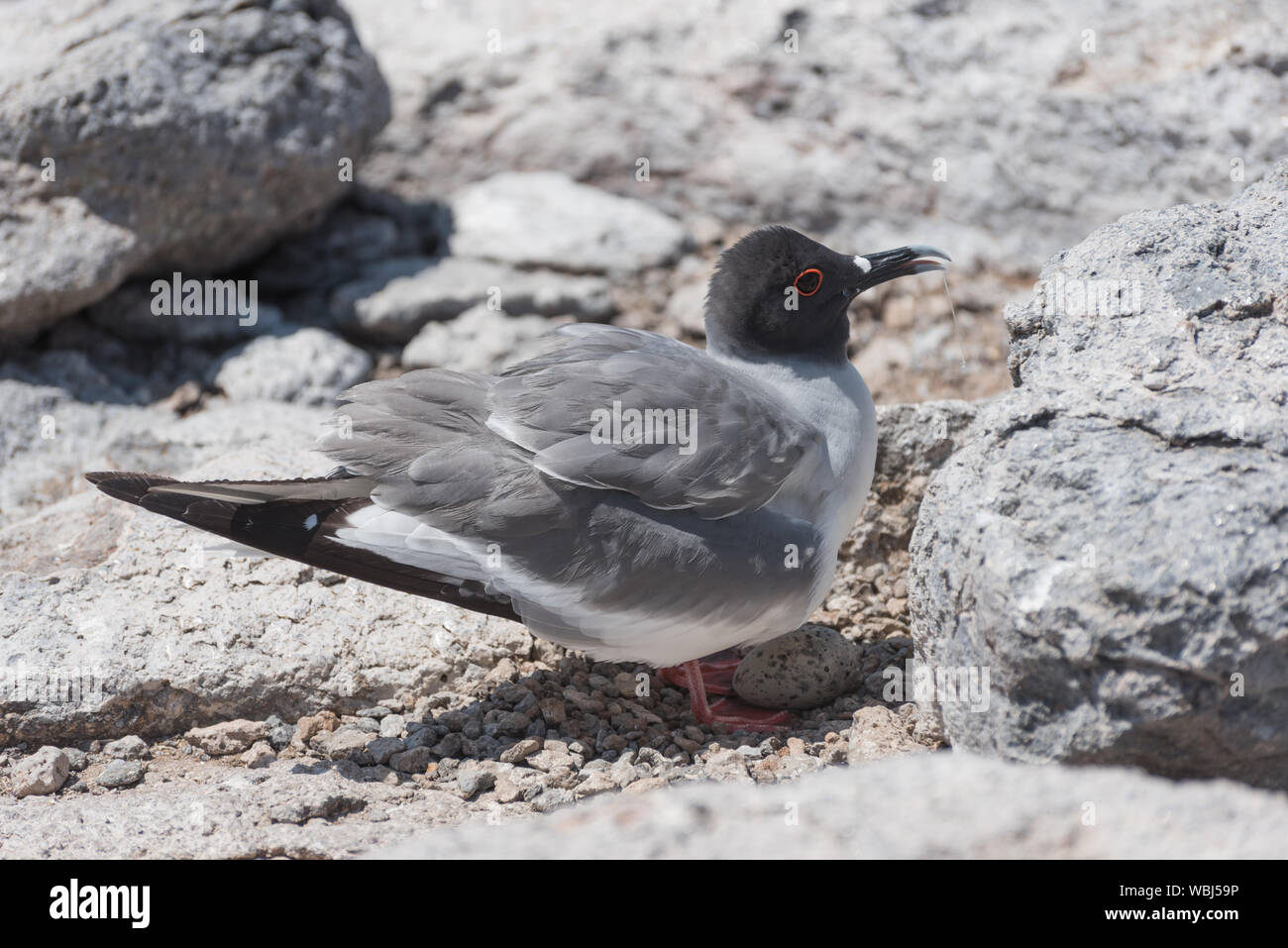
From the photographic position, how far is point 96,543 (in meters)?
4.76

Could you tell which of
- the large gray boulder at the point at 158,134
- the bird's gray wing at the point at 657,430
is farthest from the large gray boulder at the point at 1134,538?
the large gray boulder at the point at 158,134

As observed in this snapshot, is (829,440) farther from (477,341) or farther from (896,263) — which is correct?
(477,341)

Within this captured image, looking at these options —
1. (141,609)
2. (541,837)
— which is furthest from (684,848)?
(141,609)

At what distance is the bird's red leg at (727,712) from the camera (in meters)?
4.32

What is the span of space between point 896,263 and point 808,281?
39cm

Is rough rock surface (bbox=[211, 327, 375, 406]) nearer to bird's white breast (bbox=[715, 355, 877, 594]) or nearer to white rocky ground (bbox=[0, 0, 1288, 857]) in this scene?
white rocky ground (bbox=[0, 0, 1288, 857])

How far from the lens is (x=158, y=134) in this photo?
20.0 feet

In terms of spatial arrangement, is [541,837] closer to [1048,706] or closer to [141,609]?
[1048,706]

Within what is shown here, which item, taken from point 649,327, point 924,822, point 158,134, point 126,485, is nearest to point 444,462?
point 126,485

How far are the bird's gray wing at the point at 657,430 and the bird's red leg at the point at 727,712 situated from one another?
0.77 meters

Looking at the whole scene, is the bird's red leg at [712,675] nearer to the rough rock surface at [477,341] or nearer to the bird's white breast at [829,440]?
the bird's white breast at [829,440]

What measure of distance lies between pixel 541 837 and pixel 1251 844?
1.42 metres

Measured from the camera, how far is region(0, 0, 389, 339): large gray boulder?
6.00m

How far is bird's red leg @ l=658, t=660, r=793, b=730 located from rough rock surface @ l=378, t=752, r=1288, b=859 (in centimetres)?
176
